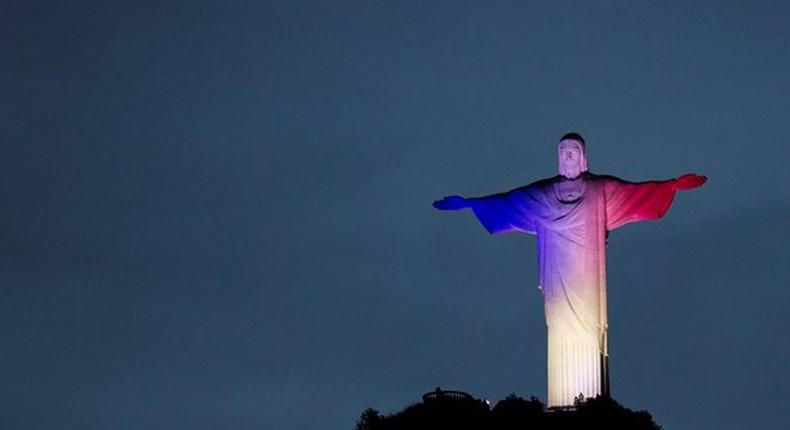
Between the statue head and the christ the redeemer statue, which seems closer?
the christ the redeemer statue

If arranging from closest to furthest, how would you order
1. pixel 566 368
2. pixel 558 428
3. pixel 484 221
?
pixel 558 428
pixel 566 368
pixel 484 221

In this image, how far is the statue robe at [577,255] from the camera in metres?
28.6

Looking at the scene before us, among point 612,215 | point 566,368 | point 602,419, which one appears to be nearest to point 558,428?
point 602,419

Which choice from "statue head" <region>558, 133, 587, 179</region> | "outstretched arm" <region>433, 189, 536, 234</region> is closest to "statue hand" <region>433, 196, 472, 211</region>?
"outstretched arm" <region>433, 189, 536, 234</region>

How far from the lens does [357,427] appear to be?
85.6ft

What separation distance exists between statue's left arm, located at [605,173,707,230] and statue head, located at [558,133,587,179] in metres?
0.71

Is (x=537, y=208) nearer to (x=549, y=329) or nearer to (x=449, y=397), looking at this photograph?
(x=549, y=329)

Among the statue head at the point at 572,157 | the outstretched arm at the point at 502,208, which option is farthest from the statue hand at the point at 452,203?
the statue head at the point at 572,157

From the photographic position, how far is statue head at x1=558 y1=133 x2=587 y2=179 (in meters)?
29.8

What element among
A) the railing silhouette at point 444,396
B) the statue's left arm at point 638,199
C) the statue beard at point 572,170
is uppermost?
the statue beard at point 572,170

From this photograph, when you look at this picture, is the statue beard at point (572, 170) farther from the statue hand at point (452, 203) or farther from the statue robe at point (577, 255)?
the statue hand at point (452, 203)

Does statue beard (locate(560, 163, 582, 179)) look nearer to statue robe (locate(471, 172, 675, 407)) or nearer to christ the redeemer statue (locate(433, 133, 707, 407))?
christ the redeemer statue (locate(433, 133, 707, 407))

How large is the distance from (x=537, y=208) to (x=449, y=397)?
5.91m

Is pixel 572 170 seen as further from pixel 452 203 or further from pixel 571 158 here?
pixel 452 203
